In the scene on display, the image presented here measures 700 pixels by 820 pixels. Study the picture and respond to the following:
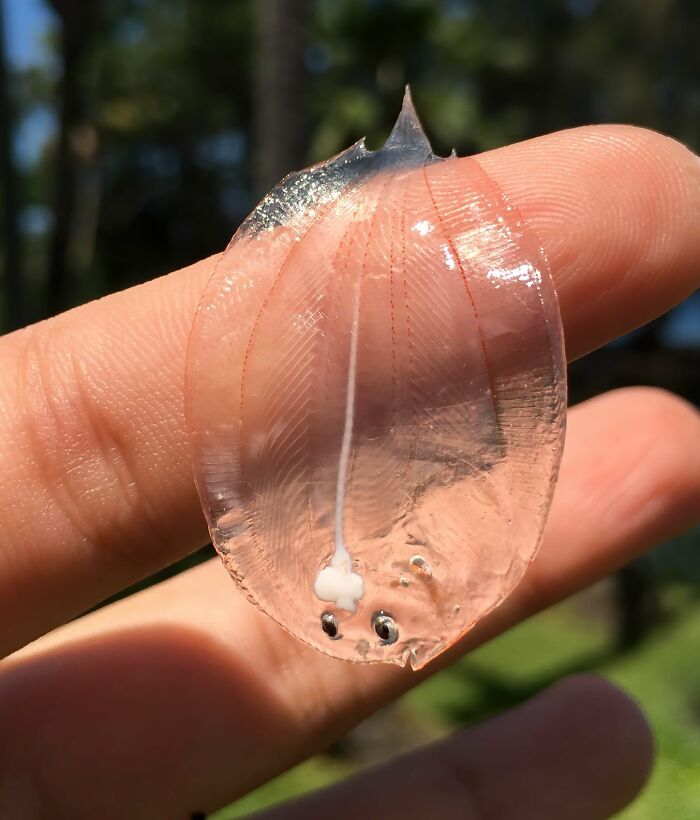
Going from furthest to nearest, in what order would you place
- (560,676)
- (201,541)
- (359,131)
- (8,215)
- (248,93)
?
1. (248,93)
2. (359,131)
3. (8,215)
4. (560,676)
5. (201,541)

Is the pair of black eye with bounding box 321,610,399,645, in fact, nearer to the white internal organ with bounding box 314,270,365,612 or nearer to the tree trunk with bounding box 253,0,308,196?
the white internal organ with bounding box 314,270,365,612

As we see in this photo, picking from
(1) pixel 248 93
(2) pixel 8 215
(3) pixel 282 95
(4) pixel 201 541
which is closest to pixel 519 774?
(4) pixel 201 541

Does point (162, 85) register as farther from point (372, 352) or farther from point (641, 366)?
point (372, 352)

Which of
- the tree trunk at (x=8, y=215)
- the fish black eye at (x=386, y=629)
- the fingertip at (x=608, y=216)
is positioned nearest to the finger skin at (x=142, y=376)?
the fingertip at (x=608, y=216)

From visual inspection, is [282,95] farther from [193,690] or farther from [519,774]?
[519,774]

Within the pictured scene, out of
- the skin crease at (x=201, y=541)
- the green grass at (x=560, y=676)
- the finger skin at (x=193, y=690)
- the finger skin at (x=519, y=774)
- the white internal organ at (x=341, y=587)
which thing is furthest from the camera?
the green grass at (x=560, y=676)

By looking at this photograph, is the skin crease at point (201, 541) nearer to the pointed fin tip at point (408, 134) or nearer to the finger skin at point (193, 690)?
the finger skin at point (193, 690)

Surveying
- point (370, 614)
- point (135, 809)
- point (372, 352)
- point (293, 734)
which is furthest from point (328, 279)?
point (135, 809)
